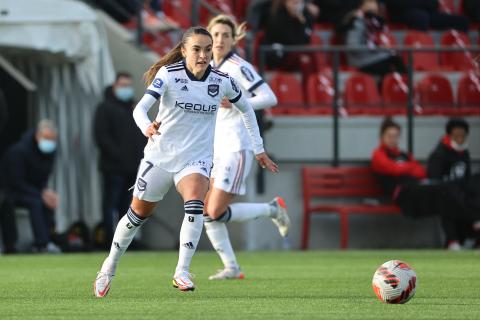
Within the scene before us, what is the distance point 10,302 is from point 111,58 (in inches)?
403

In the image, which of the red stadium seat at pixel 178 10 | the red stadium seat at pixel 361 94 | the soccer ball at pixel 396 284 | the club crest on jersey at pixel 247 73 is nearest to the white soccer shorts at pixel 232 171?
the club crest on jersey at pixel 247 73

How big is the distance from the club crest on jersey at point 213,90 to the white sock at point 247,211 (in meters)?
2.41

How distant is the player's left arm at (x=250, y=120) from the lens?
927cm

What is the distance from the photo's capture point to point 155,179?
8875 millimetres

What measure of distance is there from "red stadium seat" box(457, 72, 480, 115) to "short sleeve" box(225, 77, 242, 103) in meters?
8.93

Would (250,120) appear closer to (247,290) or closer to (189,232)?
(189,232)

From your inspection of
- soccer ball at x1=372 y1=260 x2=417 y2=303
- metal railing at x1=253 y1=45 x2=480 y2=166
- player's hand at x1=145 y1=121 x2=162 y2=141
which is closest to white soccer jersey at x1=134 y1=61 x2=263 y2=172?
player's hand at x1=145 y1=121 x2=162 y2=141

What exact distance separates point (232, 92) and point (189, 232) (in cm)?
106

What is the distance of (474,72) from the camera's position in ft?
58.2

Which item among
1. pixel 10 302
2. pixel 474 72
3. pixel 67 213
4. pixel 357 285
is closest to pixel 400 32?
pixel 474 72

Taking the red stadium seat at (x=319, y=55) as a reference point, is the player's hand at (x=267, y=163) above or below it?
below

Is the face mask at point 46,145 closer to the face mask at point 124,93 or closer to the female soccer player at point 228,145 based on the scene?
the face mask at point 124,93

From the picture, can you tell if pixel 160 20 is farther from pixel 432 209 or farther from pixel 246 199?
pixel 432 209

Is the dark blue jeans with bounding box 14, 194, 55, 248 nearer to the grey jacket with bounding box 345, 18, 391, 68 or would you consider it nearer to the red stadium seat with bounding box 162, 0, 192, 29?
the red stadium seat with bounding box 162, 0, 192, 29
